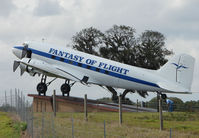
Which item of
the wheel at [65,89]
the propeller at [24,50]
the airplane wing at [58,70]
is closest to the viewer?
the airplane wing at [58,70]

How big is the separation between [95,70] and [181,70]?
7.82 meters

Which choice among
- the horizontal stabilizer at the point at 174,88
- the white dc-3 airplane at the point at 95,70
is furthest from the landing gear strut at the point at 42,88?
the horizontal stabilizer at the point at 174,88

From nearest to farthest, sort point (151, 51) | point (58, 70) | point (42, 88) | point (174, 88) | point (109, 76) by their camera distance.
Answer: point (174, 88) < point (109, 76) < point (58, 70) < point (42, 88) < point (151, 51)

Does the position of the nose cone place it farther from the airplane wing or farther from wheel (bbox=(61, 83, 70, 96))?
wheel (bbox=(61, 83, 70, 96))

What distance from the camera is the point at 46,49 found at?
38.8 meters

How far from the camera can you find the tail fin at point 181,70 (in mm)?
35312

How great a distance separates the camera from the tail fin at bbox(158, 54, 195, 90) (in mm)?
35312

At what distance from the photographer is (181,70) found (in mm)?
35438

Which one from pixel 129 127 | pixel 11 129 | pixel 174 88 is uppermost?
pixel 174 88

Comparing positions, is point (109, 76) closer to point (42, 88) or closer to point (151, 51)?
point (42, 88)

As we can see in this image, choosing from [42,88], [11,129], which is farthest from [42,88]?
[11,129]

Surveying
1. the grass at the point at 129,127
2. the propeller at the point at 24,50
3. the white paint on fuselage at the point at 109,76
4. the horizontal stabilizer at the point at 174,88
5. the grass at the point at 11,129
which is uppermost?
the propeller at the point at 24,50

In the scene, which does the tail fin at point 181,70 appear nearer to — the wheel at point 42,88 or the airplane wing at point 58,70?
the airplane wing at point 58,70

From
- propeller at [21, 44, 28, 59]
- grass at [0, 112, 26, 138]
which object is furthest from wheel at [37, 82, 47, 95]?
grass at [0, 112, 26, 138]
